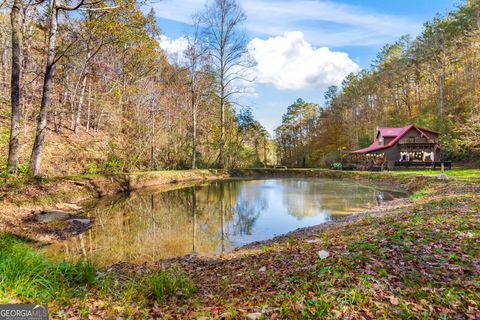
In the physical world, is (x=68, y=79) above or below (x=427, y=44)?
below

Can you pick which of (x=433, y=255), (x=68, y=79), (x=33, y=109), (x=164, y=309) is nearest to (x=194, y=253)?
(x=164, y=309)

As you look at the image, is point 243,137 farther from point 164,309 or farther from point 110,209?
point 164,309

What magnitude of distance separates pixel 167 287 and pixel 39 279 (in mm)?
1658

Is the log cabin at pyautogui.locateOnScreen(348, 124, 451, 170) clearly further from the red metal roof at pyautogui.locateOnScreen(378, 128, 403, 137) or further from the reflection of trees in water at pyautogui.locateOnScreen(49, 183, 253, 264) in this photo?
the reflection of trees in water at pyautogui.locateOnScreen(49, 183, 253, 264)

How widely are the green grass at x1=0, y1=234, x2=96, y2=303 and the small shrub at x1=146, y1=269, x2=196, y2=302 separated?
912mm

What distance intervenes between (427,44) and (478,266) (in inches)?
1542

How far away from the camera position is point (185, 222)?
409 inches

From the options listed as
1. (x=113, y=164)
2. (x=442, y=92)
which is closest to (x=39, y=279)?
(x=113, y=164)

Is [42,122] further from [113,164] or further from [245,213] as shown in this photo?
[113,164]

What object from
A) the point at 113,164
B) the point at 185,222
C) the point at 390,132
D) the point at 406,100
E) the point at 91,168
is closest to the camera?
the point at 185,222

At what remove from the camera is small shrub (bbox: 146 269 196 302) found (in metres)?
3.71

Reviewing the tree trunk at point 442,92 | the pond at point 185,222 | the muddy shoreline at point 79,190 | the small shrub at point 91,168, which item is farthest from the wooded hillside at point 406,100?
the small shrub at point 91,168

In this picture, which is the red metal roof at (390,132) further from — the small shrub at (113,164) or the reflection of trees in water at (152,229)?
the small shrub at (113,164)

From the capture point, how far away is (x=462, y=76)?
103 feet
